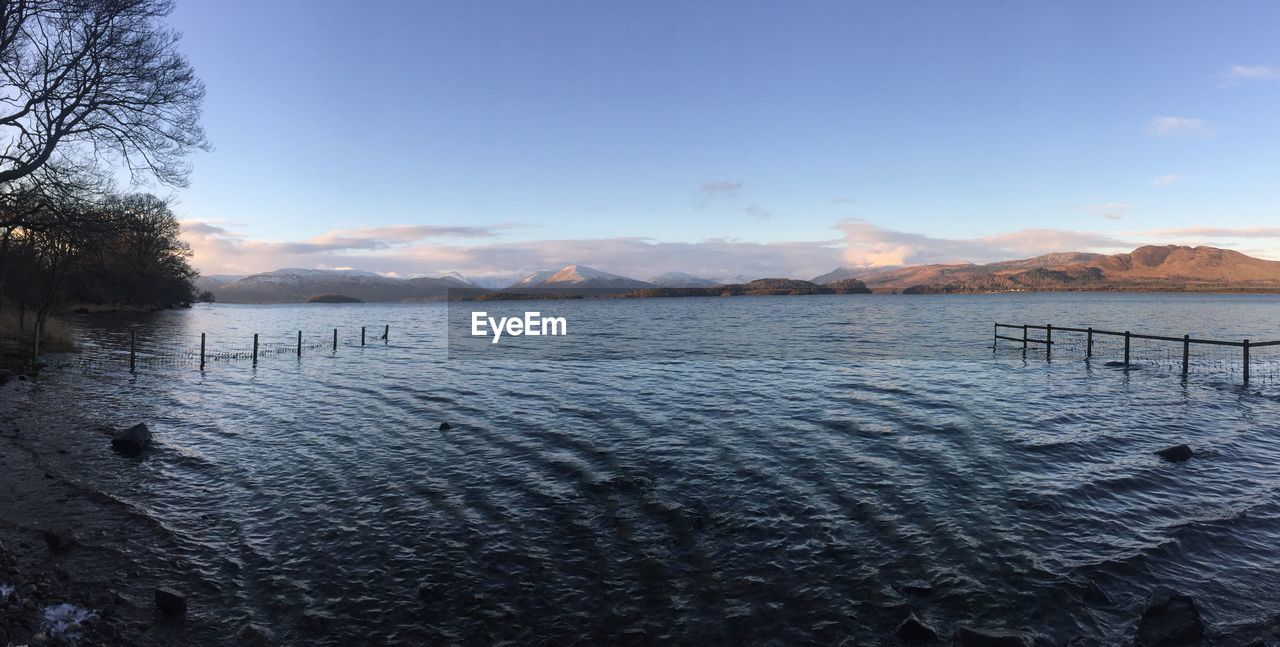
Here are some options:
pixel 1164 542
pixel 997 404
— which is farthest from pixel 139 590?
pixel 997 404

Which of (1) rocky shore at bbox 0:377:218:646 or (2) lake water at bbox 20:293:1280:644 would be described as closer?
(1) rocky shore at bbox 0:377:218:646

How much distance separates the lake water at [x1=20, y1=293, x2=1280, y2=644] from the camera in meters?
8.66

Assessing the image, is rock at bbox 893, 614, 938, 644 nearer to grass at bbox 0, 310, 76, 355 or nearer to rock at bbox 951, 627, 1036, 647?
rock at bbox 951, 627, 1036, 647

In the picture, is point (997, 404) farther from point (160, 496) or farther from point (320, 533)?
point (160, 496)

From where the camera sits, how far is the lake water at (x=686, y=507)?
866 centimetres

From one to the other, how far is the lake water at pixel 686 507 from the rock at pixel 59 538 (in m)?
0.98

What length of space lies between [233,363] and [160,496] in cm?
3073

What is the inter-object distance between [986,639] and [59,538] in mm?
14349

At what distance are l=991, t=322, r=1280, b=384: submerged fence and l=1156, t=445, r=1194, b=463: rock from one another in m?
17.1

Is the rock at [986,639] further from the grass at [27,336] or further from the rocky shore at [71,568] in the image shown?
the grass at [27,336]

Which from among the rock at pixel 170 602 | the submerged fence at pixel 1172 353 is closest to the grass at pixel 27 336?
the rock at pixel 170 602

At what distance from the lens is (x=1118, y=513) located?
12578 millimetres

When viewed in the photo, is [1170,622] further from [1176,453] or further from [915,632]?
[1176,453]

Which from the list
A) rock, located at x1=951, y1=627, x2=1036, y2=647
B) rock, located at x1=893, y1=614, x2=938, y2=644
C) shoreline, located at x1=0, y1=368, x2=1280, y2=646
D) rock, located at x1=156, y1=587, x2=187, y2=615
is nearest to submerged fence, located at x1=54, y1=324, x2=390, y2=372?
shoreline, located at x1=0, y1=368, x2=1280, y2=646
